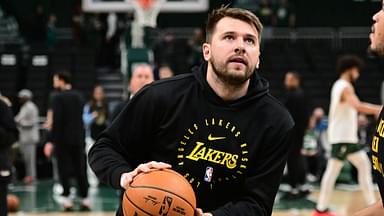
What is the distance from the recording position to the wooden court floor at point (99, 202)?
1085 cm

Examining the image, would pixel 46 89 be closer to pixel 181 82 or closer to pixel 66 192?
pixel 66 192

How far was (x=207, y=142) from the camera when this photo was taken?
4125 mm

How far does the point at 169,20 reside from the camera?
2464cm

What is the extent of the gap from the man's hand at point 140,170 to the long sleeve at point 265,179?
0.44 meters

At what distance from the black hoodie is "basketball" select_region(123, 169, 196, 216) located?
372 millimetres

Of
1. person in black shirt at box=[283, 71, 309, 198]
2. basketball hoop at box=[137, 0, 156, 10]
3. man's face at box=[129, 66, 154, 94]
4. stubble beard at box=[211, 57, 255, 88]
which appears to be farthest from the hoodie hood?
basketball hoop at box=[137, 0, 156, 10]

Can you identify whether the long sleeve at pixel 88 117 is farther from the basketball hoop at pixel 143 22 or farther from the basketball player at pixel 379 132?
the basketball player at pixel 379 132

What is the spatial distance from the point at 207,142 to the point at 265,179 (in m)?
0.35

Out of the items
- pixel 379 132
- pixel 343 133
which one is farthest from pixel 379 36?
pixel 343 133

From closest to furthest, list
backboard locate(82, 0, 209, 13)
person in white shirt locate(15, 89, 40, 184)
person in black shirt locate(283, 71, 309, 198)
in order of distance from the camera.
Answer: person in black shirt locate(283, 71, 309, 198) → backboard locate(82, 0, 209, 13) → person in white shirt locate(15, 89, 40, 184)

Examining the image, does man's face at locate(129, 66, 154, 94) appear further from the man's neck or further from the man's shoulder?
the man's neck

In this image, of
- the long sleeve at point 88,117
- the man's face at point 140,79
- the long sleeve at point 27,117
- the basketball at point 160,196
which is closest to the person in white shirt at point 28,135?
the long sleeve at point 27,117

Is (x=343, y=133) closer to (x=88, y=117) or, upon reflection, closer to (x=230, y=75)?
(x=88, y=117)

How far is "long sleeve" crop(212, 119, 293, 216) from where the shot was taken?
4.07 meters
